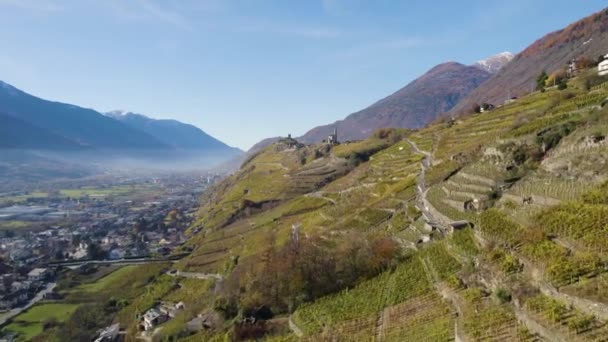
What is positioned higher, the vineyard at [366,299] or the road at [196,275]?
the vineyard at [366,299]

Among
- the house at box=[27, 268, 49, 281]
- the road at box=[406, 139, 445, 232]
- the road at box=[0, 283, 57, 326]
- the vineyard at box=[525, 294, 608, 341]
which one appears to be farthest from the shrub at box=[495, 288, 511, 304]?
the house at box=[27, 268, 49, 281]

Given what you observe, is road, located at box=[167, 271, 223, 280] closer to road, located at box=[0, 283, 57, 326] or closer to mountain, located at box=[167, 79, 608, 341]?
mountain, located at box=[167, 79, 608, 341]

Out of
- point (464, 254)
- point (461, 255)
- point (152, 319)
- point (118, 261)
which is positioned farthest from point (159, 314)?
point (118, 261)

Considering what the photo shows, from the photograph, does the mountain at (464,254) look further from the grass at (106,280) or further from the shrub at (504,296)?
the grass at (106,280)

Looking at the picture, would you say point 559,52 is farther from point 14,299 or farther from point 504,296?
point 14,299

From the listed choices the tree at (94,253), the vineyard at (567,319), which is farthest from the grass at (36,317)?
the vineyard at (567,319)

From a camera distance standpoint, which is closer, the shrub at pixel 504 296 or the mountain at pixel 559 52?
the shrub at pixel 504 296

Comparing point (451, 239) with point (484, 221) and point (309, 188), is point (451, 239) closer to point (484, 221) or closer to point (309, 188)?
point (484, 221)
